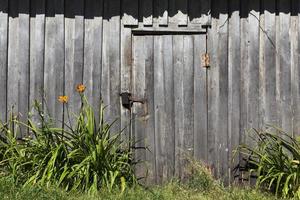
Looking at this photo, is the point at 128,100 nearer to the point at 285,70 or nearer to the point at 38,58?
the point at 38,58

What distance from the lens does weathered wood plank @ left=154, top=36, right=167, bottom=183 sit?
7.81 metres

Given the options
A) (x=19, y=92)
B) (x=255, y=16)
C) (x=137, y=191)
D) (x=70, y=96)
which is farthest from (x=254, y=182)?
(x=19, y=92)

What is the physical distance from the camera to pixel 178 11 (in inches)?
309

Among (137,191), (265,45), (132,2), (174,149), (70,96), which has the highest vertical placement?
(132,2)

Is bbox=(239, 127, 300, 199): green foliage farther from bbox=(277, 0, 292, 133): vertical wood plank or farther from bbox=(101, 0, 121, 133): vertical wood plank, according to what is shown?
bbox=(101, 0, 121, 133): vertical wood plank

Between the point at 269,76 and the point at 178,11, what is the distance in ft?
5.16

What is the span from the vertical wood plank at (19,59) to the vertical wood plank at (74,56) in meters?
0.56

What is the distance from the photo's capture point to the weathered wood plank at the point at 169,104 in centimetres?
780

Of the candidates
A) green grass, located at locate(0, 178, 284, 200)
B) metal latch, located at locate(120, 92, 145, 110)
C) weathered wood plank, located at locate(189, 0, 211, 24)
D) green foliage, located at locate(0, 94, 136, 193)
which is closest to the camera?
green grass, located at locate(0, 178, 284, 200)

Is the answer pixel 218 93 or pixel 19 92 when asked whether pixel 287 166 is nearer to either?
pixel 218 93

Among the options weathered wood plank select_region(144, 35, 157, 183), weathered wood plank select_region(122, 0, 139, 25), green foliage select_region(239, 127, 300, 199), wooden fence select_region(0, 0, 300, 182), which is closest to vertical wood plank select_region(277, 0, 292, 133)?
wooden fence select_region(0, 0, 300, 182)

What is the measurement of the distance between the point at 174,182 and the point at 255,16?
2.59 meters

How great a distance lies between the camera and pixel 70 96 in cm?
781

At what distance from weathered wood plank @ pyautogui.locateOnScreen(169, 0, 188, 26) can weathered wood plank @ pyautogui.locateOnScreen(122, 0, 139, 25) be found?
482mm
